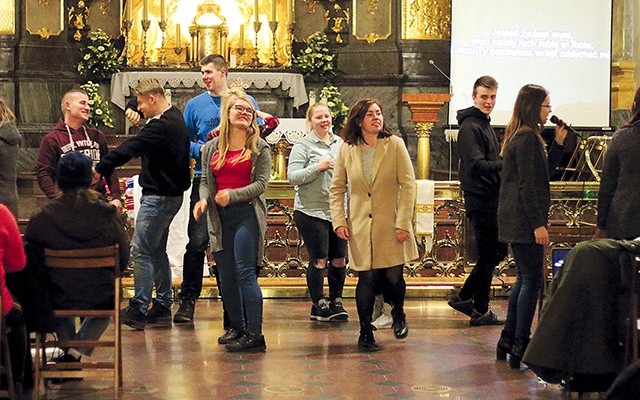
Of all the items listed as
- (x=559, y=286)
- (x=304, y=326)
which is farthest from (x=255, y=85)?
(x=559, y=286)

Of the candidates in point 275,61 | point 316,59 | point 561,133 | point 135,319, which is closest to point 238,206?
point 135,319

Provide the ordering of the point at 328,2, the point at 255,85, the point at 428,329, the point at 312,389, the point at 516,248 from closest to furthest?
the point at 312,389, the point at 516,248, the point at 428,329, the point at 255,85, the point at 328,2

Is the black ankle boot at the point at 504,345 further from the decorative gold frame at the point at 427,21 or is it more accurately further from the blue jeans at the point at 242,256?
the decorative gold frame at the point at 427,21

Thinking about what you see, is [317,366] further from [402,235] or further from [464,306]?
[464,306]

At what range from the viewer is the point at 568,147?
15.4m

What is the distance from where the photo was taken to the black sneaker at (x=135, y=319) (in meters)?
8.70

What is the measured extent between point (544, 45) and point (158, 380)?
10.2 meters

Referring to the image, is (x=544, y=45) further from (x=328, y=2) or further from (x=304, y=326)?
(x=304, y=326)

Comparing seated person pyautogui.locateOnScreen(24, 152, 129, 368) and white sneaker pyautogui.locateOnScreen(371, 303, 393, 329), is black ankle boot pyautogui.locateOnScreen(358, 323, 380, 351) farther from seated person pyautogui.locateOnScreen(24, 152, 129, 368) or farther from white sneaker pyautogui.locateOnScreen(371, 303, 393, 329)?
seated person pyautogui.locateOnScreen(24, 152, 129, 368)

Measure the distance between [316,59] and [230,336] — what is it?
949cm

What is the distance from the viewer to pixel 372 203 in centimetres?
785

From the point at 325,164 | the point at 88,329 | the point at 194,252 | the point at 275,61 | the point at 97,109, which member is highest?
the point at 275,61

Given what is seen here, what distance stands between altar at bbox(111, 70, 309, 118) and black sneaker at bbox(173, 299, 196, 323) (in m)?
7.63

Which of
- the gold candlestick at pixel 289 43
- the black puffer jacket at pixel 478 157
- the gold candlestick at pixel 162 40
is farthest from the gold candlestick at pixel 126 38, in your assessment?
the black puffer jacket at pixel 478 157
